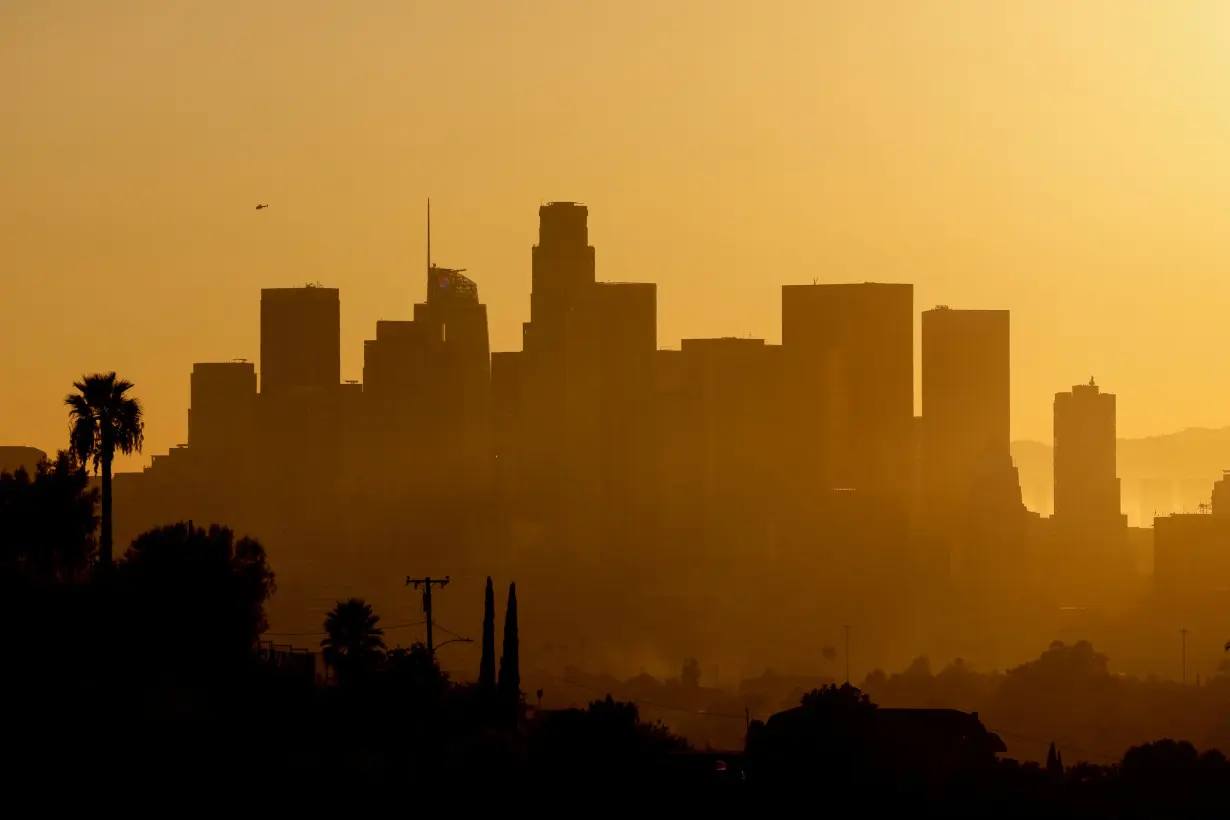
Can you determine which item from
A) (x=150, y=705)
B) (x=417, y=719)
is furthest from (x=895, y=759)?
(x=150, y=705)

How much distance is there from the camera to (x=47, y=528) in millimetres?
103375

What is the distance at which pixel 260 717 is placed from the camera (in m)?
76.2

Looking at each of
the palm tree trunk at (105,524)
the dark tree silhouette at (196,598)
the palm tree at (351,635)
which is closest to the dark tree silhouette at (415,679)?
the palm tree at (351,635)

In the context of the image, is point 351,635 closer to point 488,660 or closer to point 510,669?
point 488,660

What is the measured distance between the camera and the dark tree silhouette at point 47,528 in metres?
102

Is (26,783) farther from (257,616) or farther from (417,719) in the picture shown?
(257,616)

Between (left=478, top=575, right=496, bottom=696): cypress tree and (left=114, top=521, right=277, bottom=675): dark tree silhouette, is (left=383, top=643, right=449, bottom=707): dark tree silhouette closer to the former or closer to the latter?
(left=478, top=575, right=496, bottom=696): cypress tree

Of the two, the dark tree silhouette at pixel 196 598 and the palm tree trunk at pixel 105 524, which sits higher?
the palm tree trunk at pixel 105 524

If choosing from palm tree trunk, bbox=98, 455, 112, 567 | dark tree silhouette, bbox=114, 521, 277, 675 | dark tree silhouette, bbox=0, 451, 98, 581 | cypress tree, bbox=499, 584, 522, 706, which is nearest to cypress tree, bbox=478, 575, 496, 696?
cypress tree, bbox=499, 584, 522, 706

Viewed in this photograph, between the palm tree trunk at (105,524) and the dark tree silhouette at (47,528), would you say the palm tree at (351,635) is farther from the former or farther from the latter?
the dark tree silhouette at (47,528)

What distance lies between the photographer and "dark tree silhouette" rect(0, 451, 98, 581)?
336 ft

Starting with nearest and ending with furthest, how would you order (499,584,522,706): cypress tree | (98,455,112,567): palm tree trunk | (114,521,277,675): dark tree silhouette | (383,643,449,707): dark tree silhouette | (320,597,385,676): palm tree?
(114,521,277,675): dark tree silhouette
(383,643,449,707): dark tree silhouette
(98,455,112,567): palm tree trunk
(499,584,522,706): cypress tree
(320,597,385,676): palm tree

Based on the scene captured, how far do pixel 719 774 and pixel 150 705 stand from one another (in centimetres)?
1870

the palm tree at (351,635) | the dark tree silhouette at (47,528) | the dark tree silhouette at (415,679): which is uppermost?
the dark tree silhouette at (47,528)
